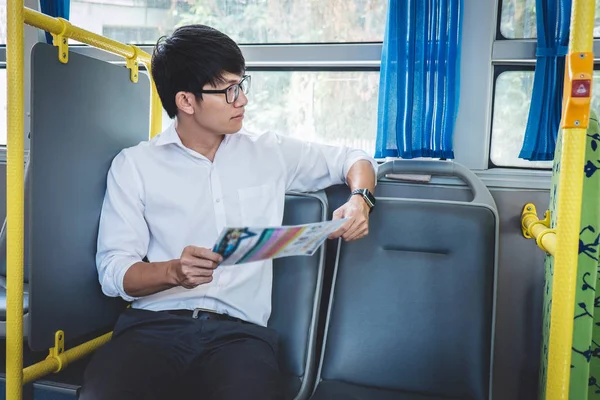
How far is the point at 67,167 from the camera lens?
1614 millimetres

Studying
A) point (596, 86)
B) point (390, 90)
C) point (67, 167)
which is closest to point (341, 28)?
point (390, 90)

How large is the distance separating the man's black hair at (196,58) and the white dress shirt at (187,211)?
171 millimetres

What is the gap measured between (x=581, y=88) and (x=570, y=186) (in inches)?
6.9

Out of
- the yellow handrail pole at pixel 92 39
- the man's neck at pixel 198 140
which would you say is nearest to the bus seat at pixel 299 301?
the man's neck at pixel 198 140

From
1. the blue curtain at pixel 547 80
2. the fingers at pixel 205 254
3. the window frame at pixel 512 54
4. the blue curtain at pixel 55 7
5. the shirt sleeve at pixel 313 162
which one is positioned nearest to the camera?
the fingers at pixel 205 254

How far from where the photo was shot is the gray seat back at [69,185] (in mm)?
1523

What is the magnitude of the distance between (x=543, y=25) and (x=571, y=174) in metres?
1.17

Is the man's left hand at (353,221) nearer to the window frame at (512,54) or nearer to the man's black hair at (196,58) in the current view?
the man's black hair at (196,58)

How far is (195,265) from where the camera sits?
1.39 metres

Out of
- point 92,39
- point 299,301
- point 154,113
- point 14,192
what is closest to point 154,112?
point 154,113

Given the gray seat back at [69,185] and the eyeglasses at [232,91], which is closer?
the gray seat back at [69,185]

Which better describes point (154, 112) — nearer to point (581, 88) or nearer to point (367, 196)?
point (367, 196)

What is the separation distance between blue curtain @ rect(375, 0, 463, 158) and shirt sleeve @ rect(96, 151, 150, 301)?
0.93 meters

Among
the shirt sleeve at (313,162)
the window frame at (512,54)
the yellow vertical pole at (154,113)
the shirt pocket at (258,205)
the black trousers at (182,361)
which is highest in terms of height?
the window frame at (512,54)
